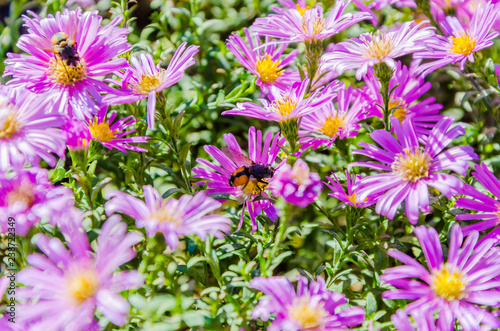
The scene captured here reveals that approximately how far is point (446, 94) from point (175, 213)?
230 centimetres

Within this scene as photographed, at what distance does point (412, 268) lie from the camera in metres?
1.50

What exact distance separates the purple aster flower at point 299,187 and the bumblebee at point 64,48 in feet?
2.97

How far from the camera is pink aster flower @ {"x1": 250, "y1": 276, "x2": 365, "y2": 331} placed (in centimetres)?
136

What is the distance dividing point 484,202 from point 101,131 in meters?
1.47

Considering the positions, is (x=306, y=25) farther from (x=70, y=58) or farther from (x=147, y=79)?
(x=70, y=58)

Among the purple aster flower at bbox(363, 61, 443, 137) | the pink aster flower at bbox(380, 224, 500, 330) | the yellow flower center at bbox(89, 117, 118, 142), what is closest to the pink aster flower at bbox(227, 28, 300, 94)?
the purple aster flower at bbox(363, 61, 443, 137)

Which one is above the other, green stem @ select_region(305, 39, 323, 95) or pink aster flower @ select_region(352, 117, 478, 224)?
green stem @ select_region(305, 39, 323, 95)

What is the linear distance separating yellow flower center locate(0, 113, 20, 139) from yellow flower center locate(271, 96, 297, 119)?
86cm

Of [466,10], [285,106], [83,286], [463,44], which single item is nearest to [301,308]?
[83,286]

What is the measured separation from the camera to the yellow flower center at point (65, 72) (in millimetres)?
1822

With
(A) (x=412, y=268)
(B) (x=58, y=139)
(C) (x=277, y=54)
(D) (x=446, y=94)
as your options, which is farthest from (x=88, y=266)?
(D) (x=446, y=94)

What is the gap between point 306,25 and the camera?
6.36 ft

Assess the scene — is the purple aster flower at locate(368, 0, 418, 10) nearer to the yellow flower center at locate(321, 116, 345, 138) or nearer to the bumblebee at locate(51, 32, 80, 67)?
the yellow flower center at locate(321, 116, 345, 138)

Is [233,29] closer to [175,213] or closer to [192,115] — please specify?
[192,115]
